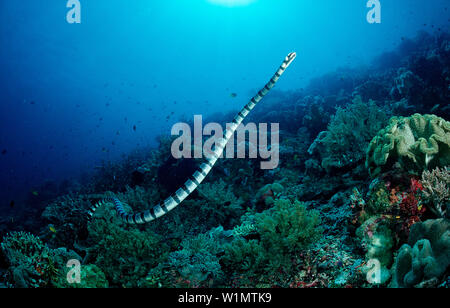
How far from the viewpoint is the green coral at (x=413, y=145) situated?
308cm

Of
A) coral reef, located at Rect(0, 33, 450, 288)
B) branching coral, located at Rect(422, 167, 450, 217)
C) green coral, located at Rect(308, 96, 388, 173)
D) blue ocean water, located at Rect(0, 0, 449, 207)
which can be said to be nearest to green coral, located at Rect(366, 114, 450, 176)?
coral reef, located at Rect(0, 33, 450, 288)

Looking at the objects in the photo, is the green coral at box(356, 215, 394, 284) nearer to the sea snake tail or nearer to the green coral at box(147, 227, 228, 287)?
the green coral at box(147, 227, 228, 287)

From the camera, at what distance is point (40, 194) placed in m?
17.0

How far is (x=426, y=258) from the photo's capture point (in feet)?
6.08

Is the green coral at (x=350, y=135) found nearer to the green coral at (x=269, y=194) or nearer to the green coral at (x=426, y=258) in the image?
the green coral at (x=269, y=194)

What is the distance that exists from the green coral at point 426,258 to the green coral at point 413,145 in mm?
1345

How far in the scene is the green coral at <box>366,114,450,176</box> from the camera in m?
3.08

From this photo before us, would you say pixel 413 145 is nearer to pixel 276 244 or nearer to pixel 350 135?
pixel 350 135

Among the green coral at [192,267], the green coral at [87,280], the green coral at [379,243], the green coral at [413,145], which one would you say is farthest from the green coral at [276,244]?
the green coral at [87,280]

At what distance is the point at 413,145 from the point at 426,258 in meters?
1.95
